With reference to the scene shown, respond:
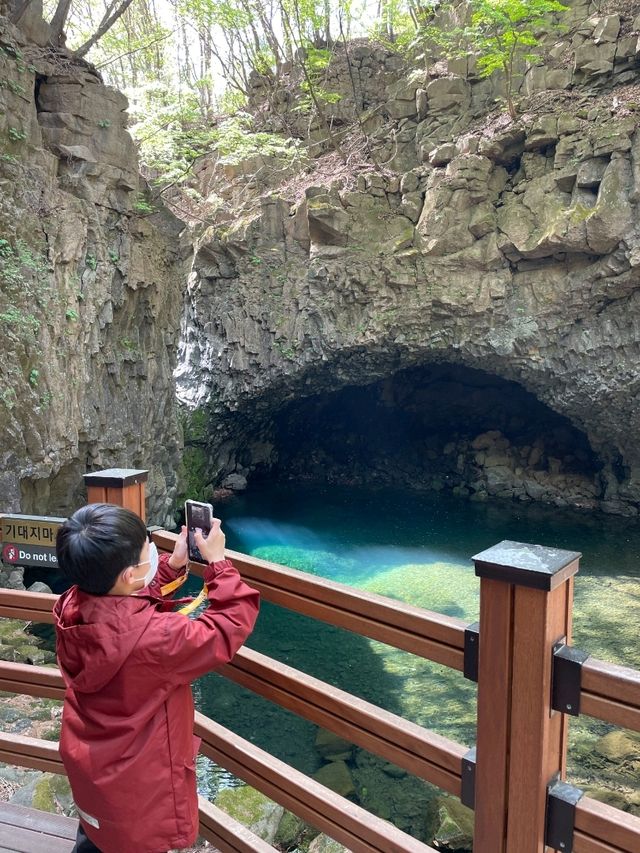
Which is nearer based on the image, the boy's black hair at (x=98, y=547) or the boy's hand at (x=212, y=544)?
the boy's black hair at (x=98, y=547)

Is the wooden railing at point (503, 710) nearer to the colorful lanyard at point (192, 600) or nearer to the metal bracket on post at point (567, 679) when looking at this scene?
the metal bracket on post at point (567, 679)

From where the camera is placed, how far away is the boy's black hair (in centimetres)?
120

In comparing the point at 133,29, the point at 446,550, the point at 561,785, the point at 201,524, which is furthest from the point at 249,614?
the point at 133,29

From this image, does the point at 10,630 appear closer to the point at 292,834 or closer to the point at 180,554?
the point at 292,834

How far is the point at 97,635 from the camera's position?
3.76 feet

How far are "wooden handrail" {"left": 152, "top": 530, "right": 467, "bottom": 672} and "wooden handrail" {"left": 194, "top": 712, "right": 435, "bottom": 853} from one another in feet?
1.31

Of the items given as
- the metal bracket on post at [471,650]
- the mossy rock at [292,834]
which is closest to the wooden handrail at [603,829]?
the metal bracket on post at [471,650]

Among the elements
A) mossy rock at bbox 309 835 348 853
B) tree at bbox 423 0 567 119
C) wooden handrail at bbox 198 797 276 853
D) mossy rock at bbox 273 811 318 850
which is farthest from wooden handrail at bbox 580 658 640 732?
tree at bbox 423 0 567 119

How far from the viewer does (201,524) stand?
4.48 ft

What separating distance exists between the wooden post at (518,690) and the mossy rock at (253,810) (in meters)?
2.83

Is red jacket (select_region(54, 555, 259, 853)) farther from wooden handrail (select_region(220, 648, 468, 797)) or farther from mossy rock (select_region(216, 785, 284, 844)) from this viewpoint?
mossy rock (select_region(216, 785, 284, 844))

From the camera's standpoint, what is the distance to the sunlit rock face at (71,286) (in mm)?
6055

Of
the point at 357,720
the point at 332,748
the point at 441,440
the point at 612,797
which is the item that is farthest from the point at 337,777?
the point at 441,440

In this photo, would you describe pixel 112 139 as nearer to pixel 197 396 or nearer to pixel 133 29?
pixel 197 396
